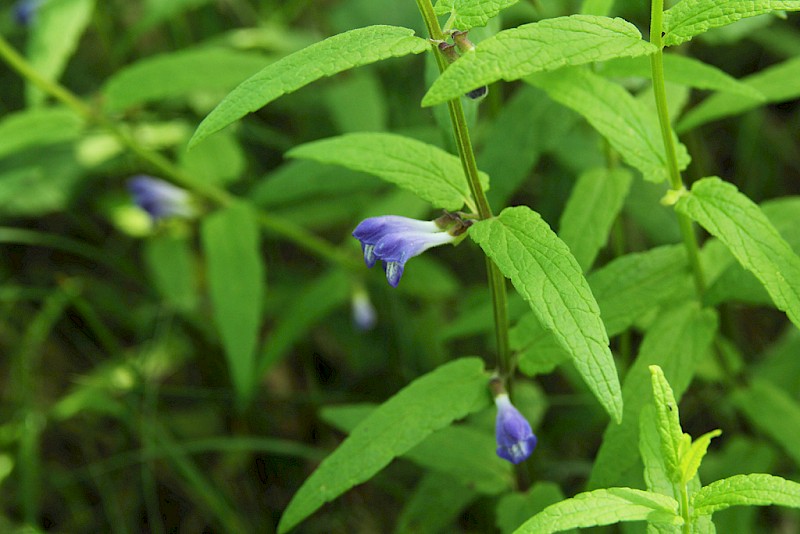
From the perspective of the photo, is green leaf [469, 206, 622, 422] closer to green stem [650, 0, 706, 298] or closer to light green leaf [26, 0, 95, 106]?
green stem [650, 0, 706, 298]

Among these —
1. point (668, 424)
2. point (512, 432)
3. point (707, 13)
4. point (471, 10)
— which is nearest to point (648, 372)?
point (512, 432)

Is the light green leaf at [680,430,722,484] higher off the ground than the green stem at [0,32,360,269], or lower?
lower

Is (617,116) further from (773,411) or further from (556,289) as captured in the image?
(773,411)

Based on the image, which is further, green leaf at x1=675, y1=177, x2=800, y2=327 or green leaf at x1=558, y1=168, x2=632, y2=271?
green leaf at x1=558, y1=168, x2=632, y2=271

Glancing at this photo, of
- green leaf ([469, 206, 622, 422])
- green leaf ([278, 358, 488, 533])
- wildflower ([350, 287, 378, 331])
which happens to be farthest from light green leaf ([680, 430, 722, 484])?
wildflower ([350, 287, 378, 331])

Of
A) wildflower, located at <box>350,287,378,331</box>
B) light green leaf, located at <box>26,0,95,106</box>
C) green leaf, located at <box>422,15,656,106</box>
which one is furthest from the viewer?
wildflower, located at <box>350,287,378,331</box>

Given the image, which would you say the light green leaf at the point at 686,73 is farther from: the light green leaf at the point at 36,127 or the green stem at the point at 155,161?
the light green leaf at the point at 36,127

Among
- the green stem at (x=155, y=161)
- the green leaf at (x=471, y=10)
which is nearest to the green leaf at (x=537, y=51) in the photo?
the green leaf at (x=471, y=10)
